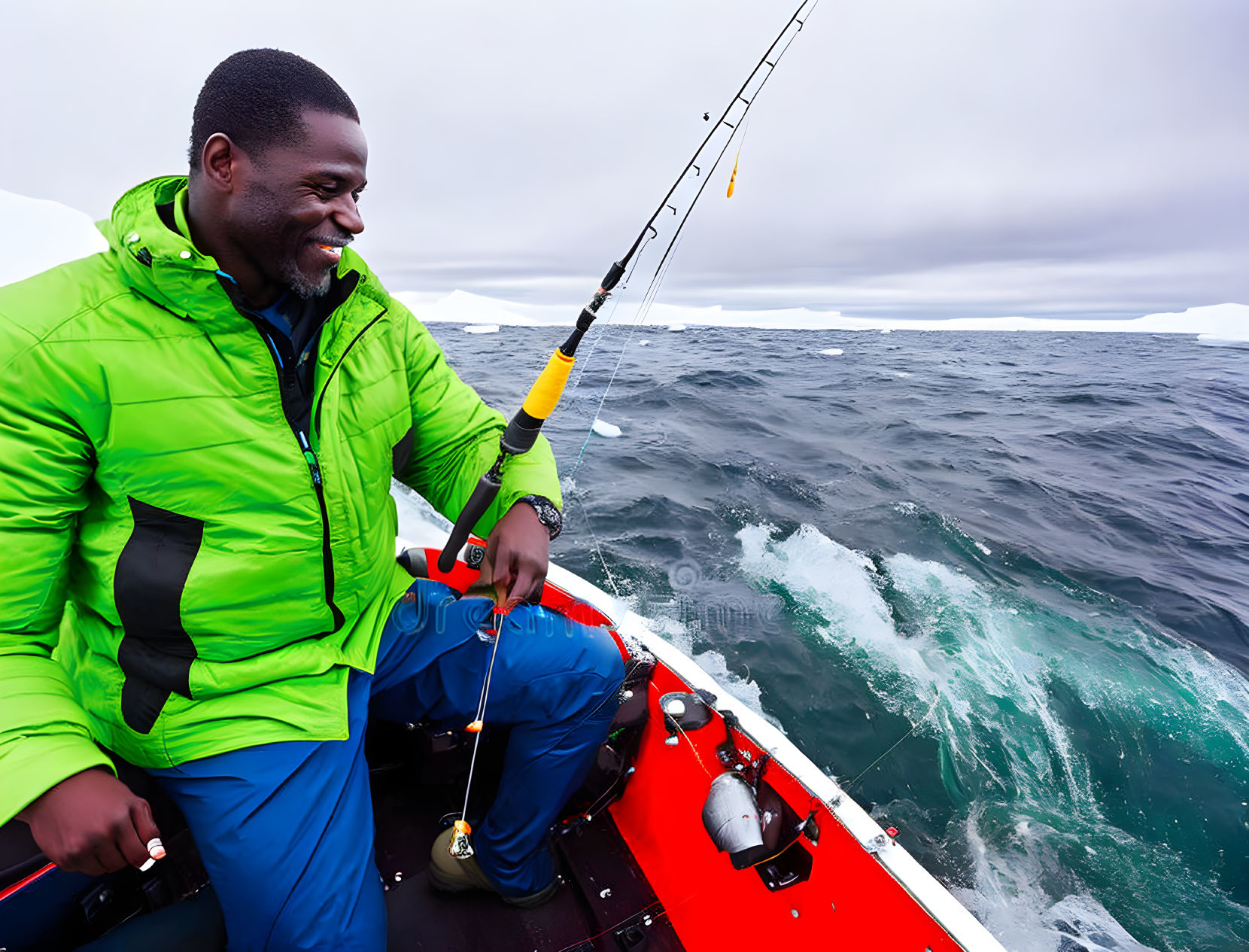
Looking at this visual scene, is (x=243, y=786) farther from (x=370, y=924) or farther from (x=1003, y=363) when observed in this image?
(x=1003, y=363)

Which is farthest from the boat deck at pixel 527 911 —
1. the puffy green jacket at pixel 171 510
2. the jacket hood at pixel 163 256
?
the jacket hood at pixel 163 256

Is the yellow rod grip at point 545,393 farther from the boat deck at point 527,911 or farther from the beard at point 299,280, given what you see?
the boat deck at point 527,911

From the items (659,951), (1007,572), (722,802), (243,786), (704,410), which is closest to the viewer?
(243,786)

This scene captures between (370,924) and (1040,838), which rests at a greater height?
(370,924)

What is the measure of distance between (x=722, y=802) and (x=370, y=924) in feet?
3.52

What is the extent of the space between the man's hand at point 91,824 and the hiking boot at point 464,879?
49.9 inches

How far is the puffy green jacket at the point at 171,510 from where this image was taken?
44.4 inches

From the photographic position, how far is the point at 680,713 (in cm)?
219

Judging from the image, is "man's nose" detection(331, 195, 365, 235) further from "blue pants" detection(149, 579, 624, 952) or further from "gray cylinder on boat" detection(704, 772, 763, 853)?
"gray cylinder on boat" detection(704, 772, 763, 853)

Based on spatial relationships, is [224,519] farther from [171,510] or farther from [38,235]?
[38,235]

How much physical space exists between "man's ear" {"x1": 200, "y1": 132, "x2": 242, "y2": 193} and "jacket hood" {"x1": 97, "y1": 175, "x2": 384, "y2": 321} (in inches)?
4.6

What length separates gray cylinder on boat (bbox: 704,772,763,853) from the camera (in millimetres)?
1805

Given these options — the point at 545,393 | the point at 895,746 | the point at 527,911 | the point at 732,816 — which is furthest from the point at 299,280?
the point at 895,746

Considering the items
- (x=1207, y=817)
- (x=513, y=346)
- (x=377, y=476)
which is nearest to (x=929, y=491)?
(x=1207, y=817)
